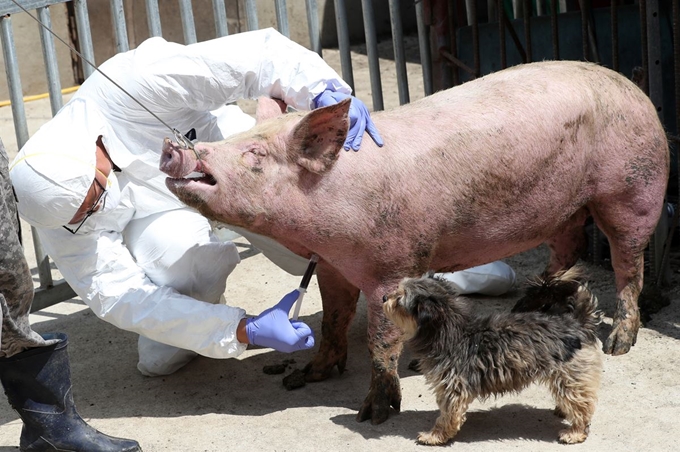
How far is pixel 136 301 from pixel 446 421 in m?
1.54

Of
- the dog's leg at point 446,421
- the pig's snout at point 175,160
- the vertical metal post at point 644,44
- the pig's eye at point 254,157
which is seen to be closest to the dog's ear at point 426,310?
the dog's leg at point 446,421

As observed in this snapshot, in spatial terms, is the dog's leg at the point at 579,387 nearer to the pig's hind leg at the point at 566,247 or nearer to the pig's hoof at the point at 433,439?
the pig's hoof at the point at 433,439

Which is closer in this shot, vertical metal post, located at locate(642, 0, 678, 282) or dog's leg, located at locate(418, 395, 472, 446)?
dog's leg, located at locate(418, 395, 472, 446)

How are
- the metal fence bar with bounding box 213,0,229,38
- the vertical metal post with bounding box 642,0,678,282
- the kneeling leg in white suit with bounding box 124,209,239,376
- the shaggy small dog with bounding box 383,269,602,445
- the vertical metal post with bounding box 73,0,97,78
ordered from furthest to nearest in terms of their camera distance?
the metal fence bar with bounding box 213,0,229,38
the vertical metal post with bounding box 73,0,97,78
the vertical metal post with bounding box 642,0,678,282
the kneeling leg in white suit with bounding box 124,209,239,376
the shaggy small dog with bounding box 383,269,602,445

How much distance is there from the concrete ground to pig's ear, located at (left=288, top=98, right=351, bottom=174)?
1.14m

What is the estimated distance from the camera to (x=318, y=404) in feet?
14.2

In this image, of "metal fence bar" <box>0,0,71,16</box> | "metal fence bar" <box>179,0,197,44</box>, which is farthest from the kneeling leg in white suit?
"metal fence bar" <box>179,0,197,44</box>

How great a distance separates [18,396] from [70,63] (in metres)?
7.23

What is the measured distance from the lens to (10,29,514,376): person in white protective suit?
13.2 ft

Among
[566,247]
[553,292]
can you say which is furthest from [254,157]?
[566,247]

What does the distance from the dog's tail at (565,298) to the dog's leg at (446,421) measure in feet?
1.99

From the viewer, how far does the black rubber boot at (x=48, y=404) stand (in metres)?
3.76

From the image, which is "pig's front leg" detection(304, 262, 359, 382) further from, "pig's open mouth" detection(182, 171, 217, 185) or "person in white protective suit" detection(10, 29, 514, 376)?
"pig's open mouth" detection(182, 171, 217, 185)

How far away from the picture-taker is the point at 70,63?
10.4 meters
